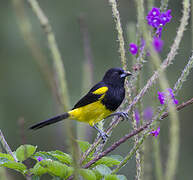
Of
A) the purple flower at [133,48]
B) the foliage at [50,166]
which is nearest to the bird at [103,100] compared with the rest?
the purple flower at [133,48]

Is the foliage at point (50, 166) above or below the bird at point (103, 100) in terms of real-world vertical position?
above

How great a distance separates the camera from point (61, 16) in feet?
25.1

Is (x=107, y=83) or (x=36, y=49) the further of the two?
(x=107, y=83)

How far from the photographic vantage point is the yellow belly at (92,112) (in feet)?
11.1

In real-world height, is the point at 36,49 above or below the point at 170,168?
above

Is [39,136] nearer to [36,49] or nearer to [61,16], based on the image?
[61,16]

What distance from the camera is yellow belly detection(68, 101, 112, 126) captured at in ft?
11.1

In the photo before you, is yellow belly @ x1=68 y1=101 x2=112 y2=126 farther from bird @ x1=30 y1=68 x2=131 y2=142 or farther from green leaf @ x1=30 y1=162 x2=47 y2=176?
green leaf @ x1=30 y1=162 x2=47 y2=176

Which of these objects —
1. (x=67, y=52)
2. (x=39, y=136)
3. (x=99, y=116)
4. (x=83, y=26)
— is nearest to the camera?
(x=83, y=26)

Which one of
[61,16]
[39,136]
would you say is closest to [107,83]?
[39,136]

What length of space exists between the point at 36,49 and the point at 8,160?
0.74m

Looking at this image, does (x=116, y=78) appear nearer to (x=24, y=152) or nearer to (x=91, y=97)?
(x=91, y=97)

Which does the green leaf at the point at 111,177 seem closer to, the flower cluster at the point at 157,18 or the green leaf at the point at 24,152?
the green leaf at the point at 24,152

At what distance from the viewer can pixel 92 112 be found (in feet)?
11.3
